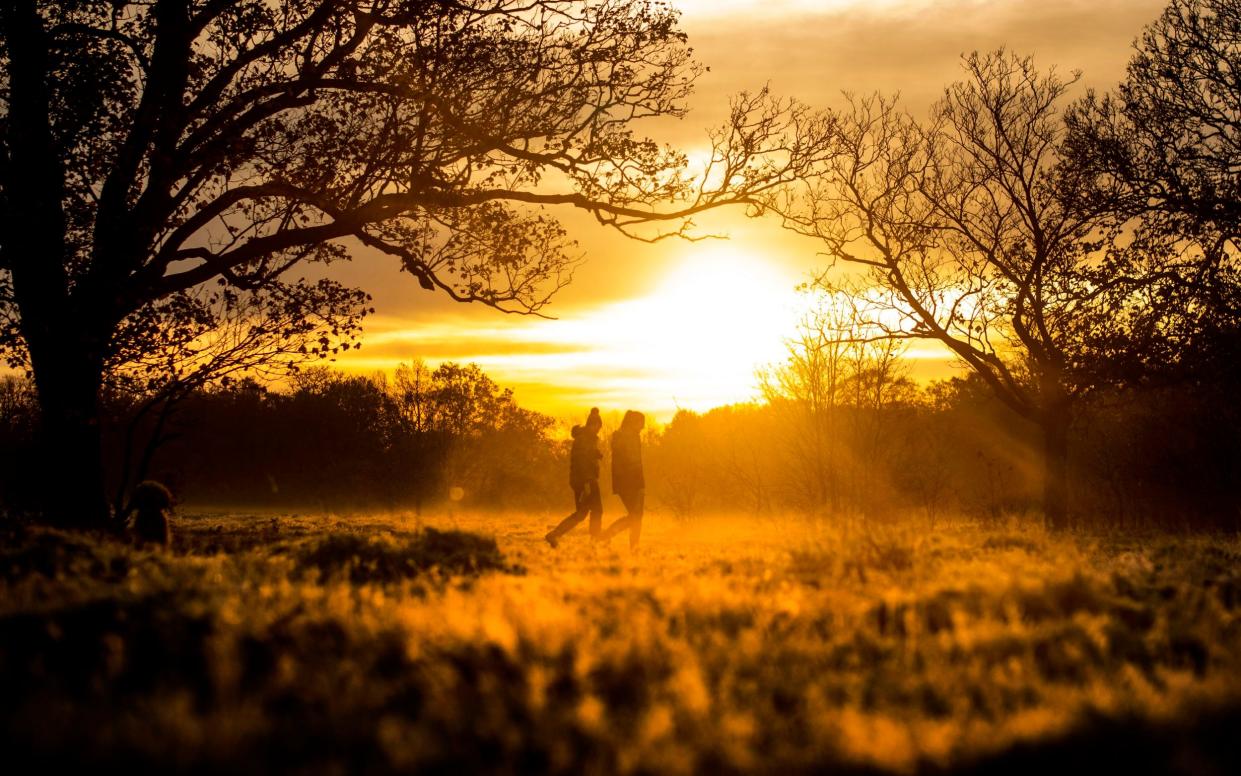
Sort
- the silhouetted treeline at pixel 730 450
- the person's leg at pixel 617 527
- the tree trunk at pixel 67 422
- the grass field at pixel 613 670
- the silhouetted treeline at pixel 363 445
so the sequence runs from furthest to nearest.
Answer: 1. the silhouetted treeline at pixel 363 445
2. the silhouetted treeline at pixel 730 450
3. the person's leg at pixel 617 527
4. the tree trunk at pixel 67 422
5. the grass field at pixel 613 670

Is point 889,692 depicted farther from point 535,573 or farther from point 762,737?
point 535,573

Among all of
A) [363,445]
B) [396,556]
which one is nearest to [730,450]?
[363,445]

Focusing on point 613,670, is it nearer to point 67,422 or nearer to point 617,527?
point 617,527

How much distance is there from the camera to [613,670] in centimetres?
441

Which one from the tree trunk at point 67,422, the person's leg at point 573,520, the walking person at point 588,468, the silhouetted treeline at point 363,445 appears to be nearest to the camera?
the tree trunk at point 67,422

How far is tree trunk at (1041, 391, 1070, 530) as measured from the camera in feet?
71.8

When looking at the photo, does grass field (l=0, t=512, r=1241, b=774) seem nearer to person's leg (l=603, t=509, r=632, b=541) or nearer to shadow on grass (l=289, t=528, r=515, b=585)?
shadow on grass (l=289, t=528, r=515, b=585)

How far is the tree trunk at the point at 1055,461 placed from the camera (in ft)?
71.8

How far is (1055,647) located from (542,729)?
9.70ft

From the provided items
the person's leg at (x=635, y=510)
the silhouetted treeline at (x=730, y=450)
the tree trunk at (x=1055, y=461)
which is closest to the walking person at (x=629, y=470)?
the person's leg at (x=635, y=510)

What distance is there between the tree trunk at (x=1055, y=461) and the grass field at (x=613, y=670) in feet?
50.0

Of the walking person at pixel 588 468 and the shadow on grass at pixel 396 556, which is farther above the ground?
the walking person at pixel 588 468

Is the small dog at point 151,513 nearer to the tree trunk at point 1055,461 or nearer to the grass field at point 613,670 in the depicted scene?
Answer: the grass field at point 613,670

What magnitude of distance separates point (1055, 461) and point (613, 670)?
2104 centimetres
